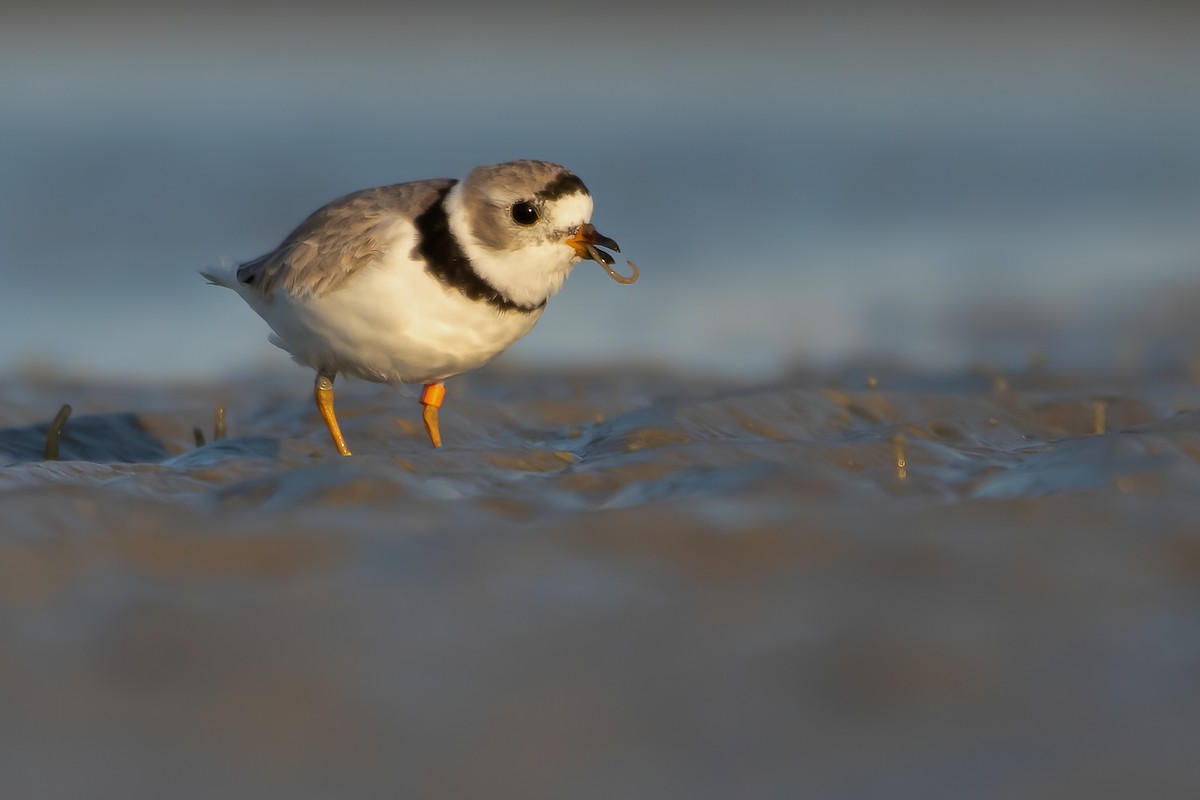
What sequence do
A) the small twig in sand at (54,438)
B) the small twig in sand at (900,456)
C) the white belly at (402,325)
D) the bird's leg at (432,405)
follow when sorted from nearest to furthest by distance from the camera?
the small twig in sand at (900,456) < the white belly at (402,325) < the small twig in sand at (54,438) < the bird's leg at (432,405)

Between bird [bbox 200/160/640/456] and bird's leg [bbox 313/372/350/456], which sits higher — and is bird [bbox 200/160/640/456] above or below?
above

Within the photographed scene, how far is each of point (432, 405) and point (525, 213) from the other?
0.82 metres

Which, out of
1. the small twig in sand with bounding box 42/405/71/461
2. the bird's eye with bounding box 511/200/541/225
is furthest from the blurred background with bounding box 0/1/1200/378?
the bird's eye with bounding box 511/200/541/225

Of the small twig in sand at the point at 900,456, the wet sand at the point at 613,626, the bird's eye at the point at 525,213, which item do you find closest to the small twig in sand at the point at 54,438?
the wet sand at the point at 613,626

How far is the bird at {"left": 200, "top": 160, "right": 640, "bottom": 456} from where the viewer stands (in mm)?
4250

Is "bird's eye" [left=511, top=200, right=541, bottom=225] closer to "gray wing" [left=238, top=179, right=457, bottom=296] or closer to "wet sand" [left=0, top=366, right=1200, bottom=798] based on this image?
"gray wing" [left=238, top=179, right=457, bottom=296]

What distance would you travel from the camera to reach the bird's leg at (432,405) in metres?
4.75

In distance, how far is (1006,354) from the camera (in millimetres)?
7090

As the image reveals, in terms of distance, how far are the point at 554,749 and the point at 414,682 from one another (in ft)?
0.89

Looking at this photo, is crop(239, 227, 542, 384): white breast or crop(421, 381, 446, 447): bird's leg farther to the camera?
crop(421, 381, 446, 447): bird's leg

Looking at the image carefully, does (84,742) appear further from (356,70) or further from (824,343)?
(356,70)

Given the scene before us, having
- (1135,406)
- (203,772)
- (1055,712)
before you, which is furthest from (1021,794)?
(1135,406)

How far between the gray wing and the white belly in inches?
1.9

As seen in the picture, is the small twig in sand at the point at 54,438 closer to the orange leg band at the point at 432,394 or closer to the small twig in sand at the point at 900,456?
the orange leg band at the point at 432,394
